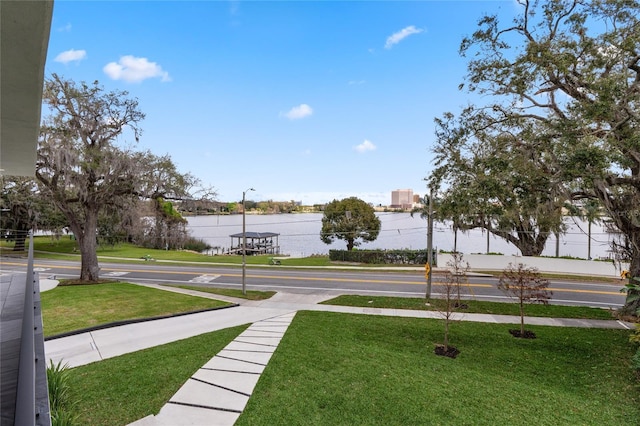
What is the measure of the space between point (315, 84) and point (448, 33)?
396 inches

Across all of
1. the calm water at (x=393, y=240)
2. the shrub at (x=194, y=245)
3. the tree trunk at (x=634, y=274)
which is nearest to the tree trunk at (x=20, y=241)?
the calm water at (x=393, y=240)

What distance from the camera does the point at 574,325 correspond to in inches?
458

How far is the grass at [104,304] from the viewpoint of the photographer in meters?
11.1

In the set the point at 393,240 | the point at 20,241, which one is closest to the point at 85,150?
the point at 20,241

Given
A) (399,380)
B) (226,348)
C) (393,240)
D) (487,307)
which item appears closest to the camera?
(399,380)

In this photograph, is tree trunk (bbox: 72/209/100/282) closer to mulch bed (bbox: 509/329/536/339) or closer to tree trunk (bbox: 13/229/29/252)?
mulch bed (bbox: 509/329/536/339)

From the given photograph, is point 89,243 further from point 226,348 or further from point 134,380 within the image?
point 134,380

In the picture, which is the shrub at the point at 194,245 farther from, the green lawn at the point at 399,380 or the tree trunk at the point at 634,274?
the tree trunk at the point at 634,274

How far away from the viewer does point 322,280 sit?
21172 millimetres

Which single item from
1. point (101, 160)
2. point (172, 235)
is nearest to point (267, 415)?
point (101, 160)

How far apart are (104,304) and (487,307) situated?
16.2 m

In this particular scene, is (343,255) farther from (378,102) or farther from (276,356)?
(276,356)

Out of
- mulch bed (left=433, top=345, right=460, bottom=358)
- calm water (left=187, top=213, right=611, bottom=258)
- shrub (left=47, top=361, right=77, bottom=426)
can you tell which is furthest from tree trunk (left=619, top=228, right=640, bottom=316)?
calm water (left=187, top=213, right=611, bottom=258)

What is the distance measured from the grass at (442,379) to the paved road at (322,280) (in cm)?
627
